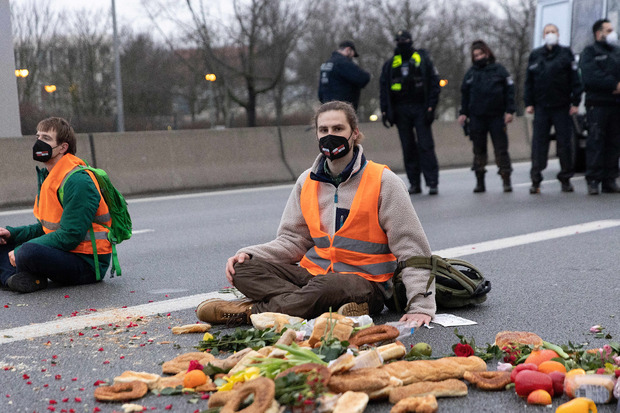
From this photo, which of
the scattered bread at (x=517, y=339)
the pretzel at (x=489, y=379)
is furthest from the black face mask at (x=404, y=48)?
the pretzel at (x=489, y=379)

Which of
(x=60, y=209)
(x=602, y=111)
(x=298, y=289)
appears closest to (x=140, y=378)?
(x=298, y=289)

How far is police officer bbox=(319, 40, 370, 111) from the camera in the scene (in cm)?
1227

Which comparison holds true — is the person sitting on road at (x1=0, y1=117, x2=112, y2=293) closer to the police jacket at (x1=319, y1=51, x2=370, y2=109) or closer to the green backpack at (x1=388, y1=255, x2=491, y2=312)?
the green backpack at (x1=388, y1=255, x2=491, y2=312)

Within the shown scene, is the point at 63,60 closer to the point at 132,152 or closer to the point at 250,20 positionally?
the point at 250,20

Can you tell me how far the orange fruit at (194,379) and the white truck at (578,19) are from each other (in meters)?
11.8

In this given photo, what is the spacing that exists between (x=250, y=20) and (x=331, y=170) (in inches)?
1189

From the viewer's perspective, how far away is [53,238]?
5.62m

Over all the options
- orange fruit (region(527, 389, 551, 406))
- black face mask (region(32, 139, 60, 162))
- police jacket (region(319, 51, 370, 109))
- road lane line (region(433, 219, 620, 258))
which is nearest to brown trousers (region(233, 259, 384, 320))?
orange fruit (region(527, 389, 551, 406))

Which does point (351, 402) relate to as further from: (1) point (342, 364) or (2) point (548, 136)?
(2) point (548, 136)

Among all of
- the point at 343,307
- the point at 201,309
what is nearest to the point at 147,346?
the point at 201,309

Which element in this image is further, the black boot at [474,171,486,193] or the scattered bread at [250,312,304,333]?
the black boot at [474,171,486,193]

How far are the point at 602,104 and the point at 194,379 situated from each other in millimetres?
8871

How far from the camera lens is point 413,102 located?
458 inches

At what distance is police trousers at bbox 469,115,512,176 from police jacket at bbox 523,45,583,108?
2.14 feet
